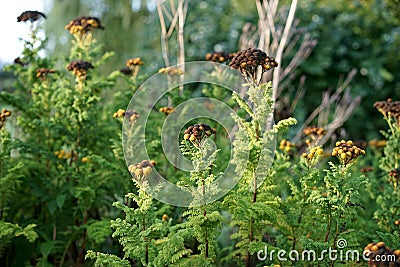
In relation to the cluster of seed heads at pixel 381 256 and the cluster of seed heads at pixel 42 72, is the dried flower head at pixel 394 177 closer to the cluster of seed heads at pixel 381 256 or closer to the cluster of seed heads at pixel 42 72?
the cluster of seed heads at pixel 381 256

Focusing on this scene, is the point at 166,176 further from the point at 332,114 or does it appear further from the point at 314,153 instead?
the point at 332,114

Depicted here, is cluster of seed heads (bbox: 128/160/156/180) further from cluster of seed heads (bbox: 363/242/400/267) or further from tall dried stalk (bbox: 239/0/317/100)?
tall dried stalk (bbox: 239/0/317/100)

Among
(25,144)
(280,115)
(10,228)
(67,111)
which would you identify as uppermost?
(280,115)


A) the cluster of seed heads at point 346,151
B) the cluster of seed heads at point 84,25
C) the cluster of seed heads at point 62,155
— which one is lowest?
the cluster of seed heads at point 346,151

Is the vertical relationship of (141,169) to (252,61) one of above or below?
below

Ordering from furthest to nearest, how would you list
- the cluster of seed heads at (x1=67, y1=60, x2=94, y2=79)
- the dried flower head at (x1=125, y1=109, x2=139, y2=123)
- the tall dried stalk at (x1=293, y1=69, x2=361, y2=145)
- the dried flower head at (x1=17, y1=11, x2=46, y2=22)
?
1. the tall dried stalk at (x1=293, y1=69, x2=361, y2=145)
2. the dried flower head at (x1=17, y1=11, x2=46, y2=22)
3. the cluster of seed heads at (x1=67, y1=60, x2=94, y2=79)
4. the dried flower head at (x1=125, y1=109, x2=139, y2=123)

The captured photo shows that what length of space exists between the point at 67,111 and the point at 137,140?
40 centimetres

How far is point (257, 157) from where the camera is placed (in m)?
2.06

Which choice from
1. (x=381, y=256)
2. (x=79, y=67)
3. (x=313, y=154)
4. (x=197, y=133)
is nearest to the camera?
(x=381, y=256)

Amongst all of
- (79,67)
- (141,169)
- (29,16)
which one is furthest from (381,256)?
(29,16)

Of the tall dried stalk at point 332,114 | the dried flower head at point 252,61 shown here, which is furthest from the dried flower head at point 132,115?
the tall dried stalk at point 332,114

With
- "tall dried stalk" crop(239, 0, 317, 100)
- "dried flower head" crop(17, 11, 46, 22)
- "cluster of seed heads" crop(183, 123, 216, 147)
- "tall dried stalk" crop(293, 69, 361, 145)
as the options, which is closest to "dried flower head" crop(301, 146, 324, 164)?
"cluster of seed heads" crop(183, 123, 216, 147)

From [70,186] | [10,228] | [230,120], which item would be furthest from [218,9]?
[10,228]

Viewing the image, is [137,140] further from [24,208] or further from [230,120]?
[24,208]
